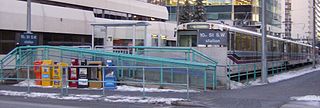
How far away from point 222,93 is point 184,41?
27.5ft

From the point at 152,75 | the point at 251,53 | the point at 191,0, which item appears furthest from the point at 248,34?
the point at 191,0

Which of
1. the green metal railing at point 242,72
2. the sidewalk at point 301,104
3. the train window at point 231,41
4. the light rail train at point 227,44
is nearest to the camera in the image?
the sidewalk at point 301,104

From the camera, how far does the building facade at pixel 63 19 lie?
38.4 meters

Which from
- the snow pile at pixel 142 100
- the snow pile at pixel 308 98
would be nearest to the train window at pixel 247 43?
the snow pile at pixel 308 98

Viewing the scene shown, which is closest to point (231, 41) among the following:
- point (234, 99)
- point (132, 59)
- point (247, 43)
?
point (247, 43)

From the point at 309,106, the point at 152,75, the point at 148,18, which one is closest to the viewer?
the point at 309,106

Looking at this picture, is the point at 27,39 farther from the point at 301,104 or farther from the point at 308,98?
the point at 301,104

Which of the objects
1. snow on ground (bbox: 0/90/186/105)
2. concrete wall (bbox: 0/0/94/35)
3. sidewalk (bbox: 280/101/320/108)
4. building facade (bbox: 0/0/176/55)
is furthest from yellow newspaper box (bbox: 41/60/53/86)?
concrete wall (bbox: 0/0/94/35)

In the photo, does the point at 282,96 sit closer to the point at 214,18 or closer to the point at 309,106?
the point at 309,106

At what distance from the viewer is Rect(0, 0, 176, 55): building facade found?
3838 centimetres

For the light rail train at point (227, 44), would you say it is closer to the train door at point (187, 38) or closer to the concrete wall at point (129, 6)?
the train door at point (187, 38)

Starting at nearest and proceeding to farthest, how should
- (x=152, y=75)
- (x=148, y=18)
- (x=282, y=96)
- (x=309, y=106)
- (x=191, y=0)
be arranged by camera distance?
(x=309, y=106), (x=282, y=96), (x=152, y=75), (x=148, y=18), (x=191, y=0)

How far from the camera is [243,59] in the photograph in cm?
2667

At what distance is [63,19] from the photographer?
4475 cm
